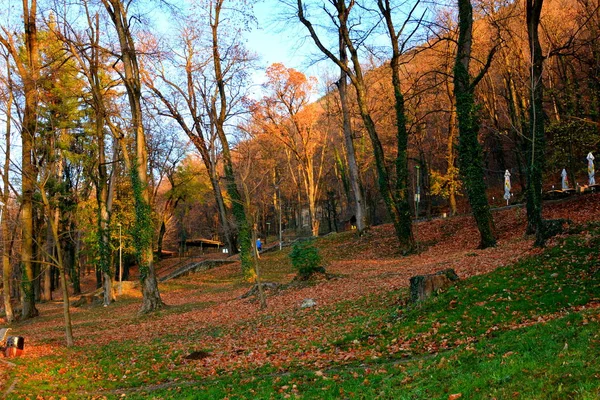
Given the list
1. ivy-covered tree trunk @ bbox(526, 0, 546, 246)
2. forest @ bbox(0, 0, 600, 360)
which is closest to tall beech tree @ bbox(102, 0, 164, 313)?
forest @ bbox(0, 0, 600, 360)

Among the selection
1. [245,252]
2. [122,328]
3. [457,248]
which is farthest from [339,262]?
[122,328]

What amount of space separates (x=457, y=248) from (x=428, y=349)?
498 inches

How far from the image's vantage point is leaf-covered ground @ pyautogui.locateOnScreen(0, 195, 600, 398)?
627 cm

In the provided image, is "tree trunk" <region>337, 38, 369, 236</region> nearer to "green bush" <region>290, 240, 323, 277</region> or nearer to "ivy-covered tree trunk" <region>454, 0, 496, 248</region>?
"ivy-covered tree trunk" <region>454, 0, 496, 248</region>

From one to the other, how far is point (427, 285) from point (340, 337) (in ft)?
7.18

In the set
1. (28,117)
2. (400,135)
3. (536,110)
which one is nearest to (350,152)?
(400,135)

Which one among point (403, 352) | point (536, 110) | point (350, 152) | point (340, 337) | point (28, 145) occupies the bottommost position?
point (340, 337)

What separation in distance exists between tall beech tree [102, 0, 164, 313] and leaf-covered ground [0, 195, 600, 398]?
6.87ft

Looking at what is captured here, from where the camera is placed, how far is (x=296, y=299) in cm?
1466

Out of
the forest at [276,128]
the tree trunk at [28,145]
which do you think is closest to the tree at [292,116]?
the forest at [276,128]

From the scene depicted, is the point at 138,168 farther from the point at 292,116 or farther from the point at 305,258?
the point at 292,116

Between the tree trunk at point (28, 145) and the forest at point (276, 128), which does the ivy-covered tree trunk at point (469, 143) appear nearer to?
the forest at point (276, 128)

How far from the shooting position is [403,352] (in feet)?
23.9

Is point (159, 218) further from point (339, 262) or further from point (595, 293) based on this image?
point (595, 293)
